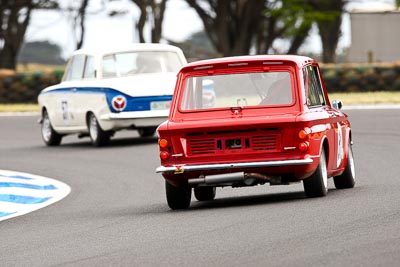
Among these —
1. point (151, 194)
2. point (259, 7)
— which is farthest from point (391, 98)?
point (259, 7)

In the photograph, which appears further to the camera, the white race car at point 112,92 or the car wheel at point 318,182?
the white race car at point 112,92

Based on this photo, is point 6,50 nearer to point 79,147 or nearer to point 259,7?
point 259,7

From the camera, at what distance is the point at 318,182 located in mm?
12102

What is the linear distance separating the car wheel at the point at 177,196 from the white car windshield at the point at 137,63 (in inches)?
400

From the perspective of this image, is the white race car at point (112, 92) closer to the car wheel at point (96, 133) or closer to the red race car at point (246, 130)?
the car wheel at point (96, 133)

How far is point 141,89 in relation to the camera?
21.7m

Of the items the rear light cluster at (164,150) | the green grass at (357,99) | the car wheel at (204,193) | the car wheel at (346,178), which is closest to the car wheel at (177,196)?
the rear light cluster at (164,150)

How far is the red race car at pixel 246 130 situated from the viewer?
11852mm

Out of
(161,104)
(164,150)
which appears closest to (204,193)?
(164,150)

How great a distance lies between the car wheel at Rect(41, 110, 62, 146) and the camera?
79.2ft

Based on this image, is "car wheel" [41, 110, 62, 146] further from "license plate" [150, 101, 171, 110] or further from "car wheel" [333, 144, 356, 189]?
"car wheel" [333, 144, 356, 189]

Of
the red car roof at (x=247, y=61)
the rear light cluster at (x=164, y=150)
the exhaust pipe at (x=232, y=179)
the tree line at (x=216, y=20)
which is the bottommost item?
the tree line at (x=216, y=20)

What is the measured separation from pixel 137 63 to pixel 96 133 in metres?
1.34

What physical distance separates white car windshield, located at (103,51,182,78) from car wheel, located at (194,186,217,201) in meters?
9.25
